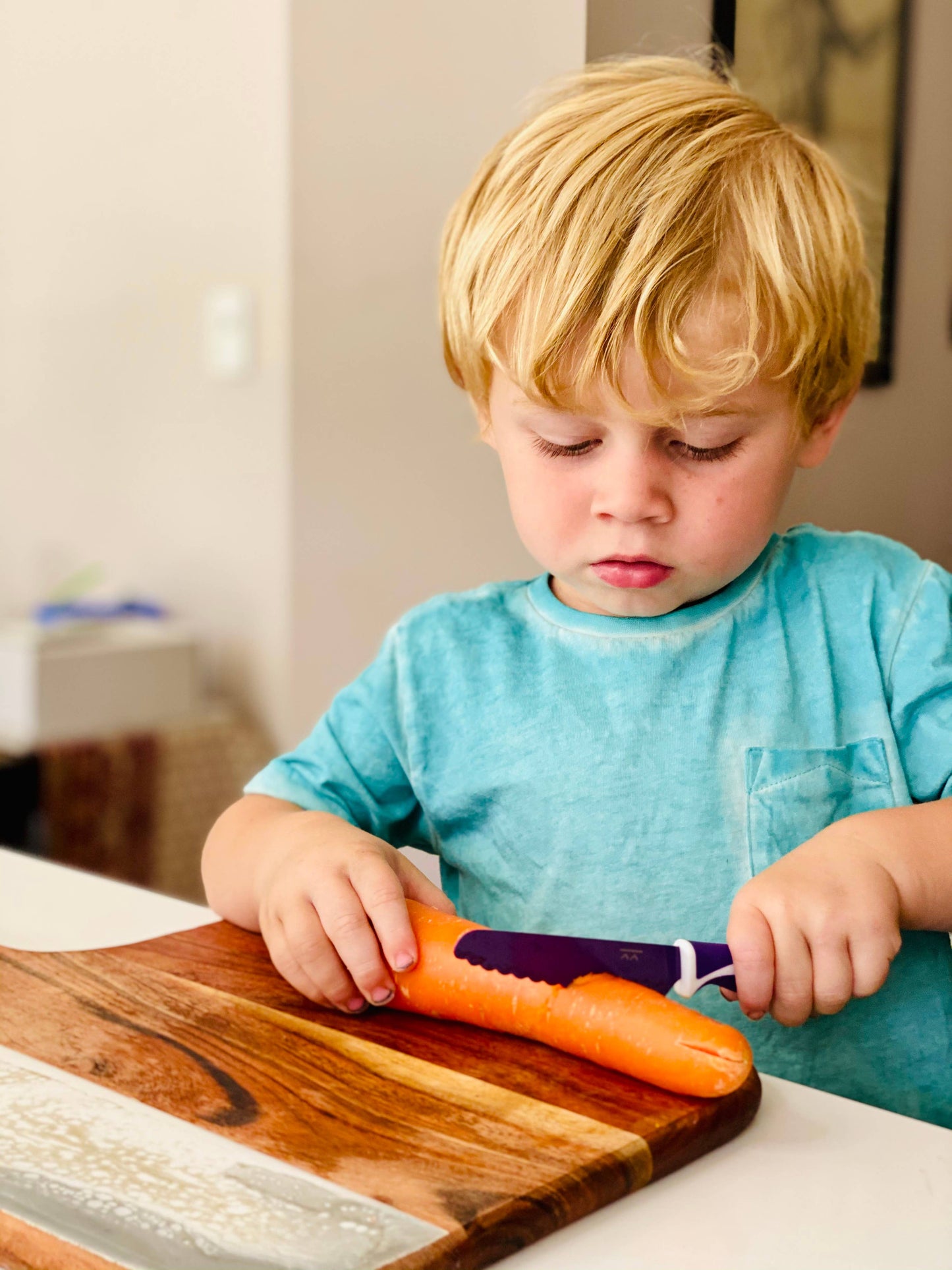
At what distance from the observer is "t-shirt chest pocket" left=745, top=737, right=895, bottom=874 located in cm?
81

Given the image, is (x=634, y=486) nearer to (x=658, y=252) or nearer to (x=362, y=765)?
(x=658, y=252)

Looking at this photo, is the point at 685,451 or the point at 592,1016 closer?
the point at 592,1016

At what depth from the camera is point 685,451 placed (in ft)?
2.46

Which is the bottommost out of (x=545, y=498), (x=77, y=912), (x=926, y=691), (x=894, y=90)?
(x=77, y=912)

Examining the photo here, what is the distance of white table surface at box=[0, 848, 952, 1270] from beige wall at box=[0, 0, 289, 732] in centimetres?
153

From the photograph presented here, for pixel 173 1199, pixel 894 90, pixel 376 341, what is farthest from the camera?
pixel 376 341

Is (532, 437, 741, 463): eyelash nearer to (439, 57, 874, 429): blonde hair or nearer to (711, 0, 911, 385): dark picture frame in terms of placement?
(439, 57, 874, 429): blonde hair

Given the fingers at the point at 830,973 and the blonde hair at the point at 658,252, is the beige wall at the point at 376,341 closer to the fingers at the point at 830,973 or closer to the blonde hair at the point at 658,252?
the blonde hair at the point at 658,252

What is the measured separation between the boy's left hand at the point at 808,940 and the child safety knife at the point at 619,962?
1cm

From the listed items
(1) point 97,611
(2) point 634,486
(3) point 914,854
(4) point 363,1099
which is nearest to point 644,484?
(2) point 634,486

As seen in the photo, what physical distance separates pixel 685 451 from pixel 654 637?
0.15 m

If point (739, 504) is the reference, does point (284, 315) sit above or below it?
above

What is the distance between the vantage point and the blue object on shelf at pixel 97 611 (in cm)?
239

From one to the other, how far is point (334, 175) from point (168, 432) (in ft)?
2.44
